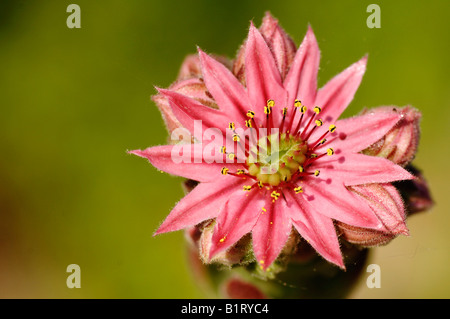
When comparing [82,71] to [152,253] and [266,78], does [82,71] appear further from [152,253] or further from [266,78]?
[266,78]

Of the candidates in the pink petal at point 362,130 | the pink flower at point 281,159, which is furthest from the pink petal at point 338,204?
the pink petal at point 362,130

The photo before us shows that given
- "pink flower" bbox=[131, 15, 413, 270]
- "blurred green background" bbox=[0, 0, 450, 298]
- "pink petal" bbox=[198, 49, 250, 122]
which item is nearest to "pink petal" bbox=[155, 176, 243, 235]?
"pink flower" bbox=[131, 15, 413, 270]

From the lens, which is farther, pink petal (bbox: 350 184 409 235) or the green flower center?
the green flower center

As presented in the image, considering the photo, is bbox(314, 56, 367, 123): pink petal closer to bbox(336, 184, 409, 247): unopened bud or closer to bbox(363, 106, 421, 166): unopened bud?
bbox(363, 106, 421, 166): unopened bud

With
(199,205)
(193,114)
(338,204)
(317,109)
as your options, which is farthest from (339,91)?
(199,205)

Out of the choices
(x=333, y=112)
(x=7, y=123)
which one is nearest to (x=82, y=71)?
(x=7, y=123)

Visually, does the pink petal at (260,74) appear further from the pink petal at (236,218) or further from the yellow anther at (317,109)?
the pink petal at (236,218)

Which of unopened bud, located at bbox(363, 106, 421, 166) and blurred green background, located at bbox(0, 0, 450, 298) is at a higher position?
blurred green background, located at bbox(0, 0, 450, 298)

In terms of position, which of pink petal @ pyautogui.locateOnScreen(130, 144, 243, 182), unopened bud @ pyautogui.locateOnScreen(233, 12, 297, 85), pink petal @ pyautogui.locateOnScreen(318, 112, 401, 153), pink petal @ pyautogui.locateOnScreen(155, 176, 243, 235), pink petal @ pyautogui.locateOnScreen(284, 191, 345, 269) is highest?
unopened bud @ pyautogui.locateOnScreen(233, 12, 297, 85)
